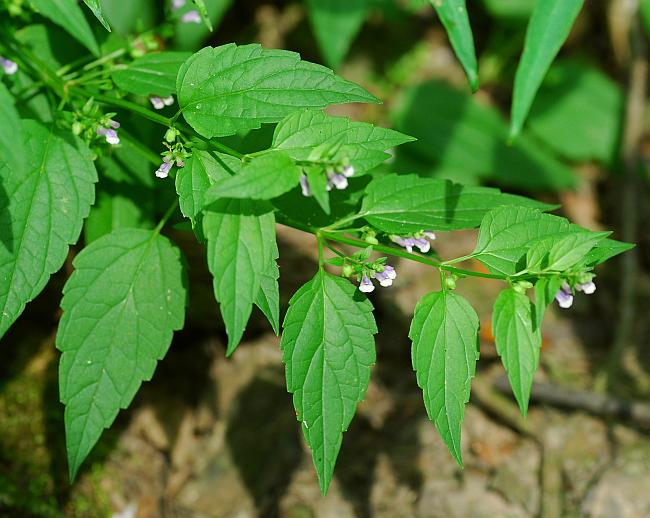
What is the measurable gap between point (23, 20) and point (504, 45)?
11.1 feet

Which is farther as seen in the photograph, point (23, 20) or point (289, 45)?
point (289, 45)

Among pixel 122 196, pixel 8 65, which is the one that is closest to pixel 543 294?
pixel 122 196

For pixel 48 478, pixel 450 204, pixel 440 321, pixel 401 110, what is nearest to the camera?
pixel 440 321

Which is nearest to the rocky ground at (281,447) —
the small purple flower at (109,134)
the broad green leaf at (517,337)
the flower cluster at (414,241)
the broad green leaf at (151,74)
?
the broad green leaf at (151,74)

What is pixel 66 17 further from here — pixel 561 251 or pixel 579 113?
pixel 579 113

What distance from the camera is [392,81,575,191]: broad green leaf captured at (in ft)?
14.6

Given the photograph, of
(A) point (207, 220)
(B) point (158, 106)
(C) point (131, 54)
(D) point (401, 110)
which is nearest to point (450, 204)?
(A) point (207, 220)

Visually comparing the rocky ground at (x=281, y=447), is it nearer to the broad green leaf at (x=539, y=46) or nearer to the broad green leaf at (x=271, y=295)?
the broad green leaf at (x=271, y=295)

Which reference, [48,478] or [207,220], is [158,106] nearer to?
[207,220]

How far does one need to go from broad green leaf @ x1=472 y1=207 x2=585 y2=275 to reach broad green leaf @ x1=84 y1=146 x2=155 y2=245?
119 cm

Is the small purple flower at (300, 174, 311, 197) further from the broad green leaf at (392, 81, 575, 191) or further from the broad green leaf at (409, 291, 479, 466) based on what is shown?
the broad green leaf at (392, 81, 575, 191)

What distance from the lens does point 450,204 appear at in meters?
2.29

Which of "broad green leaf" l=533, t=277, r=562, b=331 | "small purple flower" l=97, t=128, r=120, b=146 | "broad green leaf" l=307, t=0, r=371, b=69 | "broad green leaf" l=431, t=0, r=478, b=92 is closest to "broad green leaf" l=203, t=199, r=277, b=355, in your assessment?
"small purple flower" l=97, t=128, r=120, b=146

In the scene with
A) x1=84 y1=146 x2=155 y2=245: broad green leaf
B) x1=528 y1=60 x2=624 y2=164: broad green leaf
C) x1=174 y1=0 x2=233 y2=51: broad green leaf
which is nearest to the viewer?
x1=84 y1=146 x2=155 y2=245: broad green leaf
